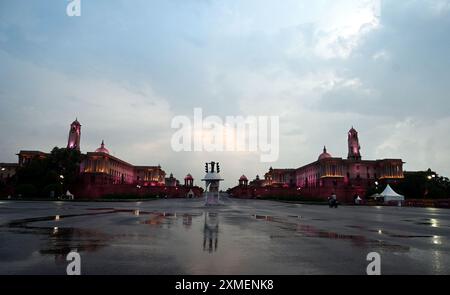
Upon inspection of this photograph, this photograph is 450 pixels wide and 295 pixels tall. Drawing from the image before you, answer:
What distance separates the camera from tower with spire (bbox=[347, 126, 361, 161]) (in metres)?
151

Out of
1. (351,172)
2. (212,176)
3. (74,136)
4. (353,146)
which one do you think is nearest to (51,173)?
(212,176)

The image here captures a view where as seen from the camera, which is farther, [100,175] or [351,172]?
[351,172]

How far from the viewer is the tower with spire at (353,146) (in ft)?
496

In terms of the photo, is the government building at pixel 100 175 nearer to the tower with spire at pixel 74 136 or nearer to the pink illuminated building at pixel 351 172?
the tower with spire at pixel 74 136

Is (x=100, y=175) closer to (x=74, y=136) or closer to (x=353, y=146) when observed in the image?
(x=74, y=136)

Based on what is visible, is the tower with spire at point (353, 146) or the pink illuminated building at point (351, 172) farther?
the tower with spire at point (353, 146)

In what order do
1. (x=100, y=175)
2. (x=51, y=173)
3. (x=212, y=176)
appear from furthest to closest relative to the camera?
(x=100, y=175) < (x=51, y=173) < (x=212, y=176)

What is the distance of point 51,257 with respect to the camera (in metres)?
7.05

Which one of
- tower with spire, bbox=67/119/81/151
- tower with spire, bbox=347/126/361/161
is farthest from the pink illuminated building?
tower with spire, bbox=67/119/81/151

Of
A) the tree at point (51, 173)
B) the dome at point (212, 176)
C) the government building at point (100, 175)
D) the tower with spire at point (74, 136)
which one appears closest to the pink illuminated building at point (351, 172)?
the government building at point (100, 175)

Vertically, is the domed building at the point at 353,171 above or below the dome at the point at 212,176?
above

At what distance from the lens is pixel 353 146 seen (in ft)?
502
